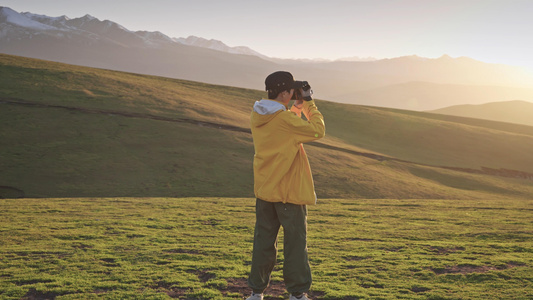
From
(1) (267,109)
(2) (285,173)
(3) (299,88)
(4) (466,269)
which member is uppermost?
(3) (299,88)

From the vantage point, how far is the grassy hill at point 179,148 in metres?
31.4

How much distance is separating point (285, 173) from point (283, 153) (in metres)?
0.32

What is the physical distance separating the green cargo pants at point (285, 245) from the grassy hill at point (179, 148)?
22681 mm

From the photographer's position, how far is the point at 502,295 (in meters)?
7.84

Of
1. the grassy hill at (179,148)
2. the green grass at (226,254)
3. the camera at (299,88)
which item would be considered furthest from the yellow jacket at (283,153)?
the grassy hill at (179,148)

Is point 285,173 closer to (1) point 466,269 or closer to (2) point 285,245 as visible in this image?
(2) point 285,245

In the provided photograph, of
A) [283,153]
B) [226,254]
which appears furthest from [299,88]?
[226,254]

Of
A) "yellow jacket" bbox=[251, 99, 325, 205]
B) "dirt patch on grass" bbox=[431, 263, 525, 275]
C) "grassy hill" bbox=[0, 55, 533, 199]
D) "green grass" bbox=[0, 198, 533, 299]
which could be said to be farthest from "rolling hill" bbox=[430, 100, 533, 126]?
"yellow jacket" bbox=[251, 99, 325, 205]

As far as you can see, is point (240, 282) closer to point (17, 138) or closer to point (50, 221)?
point (50, 221)

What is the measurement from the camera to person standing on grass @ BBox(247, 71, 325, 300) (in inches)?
249

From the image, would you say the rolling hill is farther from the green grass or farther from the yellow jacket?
the yellow jacket

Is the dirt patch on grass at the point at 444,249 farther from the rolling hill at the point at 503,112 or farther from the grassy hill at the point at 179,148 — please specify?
the rolling hill at the point at 503,112

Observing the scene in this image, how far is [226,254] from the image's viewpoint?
1077 cm

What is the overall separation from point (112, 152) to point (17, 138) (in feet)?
28.8
